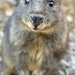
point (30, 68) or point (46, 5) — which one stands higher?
point (46, 5)

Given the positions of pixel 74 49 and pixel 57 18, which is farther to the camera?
pixel 74 49

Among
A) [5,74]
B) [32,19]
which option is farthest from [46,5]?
[5,74]

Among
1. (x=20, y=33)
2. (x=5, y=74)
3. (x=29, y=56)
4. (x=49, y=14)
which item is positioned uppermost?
(x=49, y=14)

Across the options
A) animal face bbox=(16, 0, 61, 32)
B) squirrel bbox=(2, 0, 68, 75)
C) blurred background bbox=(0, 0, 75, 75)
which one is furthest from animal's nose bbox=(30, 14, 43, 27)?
blurred background bbox=(0, 0, 75, 75)

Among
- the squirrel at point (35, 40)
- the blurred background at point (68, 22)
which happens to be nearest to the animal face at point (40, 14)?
the squirrel at point (35, 40)

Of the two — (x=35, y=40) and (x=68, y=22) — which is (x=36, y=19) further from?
(x=68, y=22)

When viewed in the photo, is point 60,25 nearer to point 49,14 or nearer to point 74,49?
point 49,14

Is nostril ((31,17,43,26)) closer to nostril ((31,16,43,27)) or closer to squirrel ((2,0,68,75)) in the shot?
nostril ((31,16,43,27))
